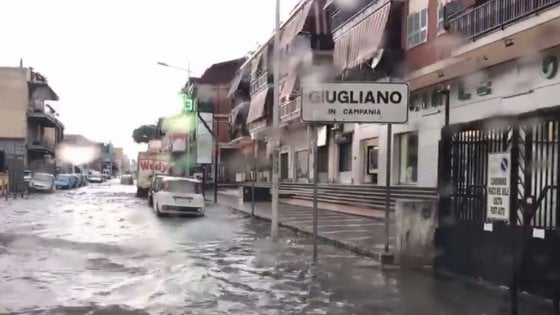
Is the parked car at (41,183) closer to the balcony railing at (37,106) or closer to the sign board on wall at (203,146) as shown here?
the sign board on wall at (203,146)

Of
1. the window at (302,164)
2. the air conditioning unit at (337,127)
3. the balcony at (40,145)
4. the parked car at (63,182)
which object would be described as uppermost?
the balcony at (40,145)

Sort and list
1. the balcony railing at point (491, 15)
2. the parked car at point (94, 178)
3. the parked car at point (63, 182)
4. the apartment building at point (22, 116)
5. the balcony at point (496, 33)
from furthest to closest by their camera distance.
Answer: the parked car at point (94, 178)
the parked car at point (63, 182)
the apartment building at point (22, 116)
the balcony railing at point (491, 15)
the balcony at point (496, 33)

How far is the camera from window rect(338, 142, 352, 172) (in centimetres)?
2813

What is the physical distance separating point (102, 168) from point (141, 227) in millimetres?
92947

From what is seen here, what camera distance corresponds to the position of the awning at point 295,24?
29.6m

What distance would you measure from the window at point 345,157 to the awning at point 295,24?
473cm

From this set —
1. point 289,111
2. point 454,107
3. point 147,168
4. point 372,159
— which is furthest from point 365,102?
point 147,168

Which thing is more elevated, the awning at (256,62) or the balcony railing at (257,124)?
the awning at (256,62)

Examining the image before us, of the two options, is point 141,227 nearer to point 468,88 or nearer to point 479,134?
point 468,88

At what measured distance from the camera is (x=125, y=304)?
7930mm

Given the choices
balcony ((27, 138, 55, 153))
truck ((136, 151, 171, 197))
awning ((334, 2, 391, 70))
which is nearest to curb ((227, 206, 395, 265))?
awning ((334, 2, 391, 70))

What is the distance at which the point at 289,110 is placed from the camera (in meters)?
32.0

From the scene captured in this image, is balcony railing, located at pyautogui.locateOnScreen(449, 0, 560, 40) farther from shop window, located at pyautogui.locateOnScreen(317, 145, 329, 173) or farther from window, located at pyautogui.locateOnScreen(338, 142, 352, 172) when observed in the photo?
shop window, located at pyautogui.locateOnScreen(317, 145, 329, 173)

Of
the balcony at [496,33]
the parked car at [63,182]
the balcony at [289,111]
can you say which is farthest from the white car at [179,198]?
the parked car at [63,182]
